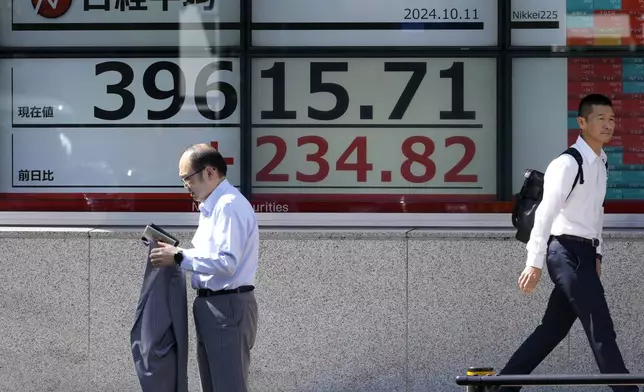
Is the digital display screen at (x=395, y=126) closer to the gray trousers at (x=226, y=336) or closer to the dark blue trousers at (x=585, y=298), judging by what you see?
the dark blue trousers at (x=585, y=298)

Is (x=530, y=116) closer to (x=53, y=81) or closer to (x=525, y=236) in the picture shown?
(x=525, y=236)

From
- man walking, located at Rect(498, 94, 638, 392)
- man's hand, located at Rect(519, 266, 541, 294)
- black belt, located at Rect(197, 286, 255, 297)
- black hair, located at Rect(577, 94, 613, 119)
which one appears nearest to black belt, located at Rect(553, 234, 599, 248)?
man walking, located at Rect(498, 94, 638, 392)

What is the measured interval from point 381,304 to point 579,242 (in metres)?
1.88

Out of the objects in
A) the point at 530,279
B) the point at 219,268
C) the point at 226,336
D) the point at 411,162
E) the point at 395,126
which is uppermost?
the point at 395,126

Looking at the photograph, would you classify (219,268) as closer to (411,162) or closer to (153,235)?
(153,235)

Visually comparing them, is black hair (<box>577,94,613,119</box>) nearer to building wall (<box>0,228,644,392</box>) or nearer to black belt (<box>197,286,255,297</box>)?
building wall (<box>0,228,644,392</box>)

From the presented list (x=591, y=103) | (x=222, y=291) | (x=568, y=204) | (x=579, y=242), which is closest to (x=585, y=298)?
(x=579, y=242)

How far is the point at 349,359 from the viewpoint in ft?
26.8

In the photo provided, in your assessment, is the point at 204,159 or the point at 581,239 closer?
the point at 204,159

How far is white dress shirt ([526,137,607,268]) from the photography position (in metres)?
6.58

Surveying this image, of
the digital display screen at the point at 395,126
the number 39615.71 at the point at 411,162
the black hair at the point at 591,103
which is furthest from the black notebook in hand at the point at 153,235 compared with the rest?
the number 39615.71 at the point at 411,162

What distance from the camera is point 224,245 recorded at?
220 inches

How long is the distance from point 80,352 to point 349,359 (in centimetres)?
190

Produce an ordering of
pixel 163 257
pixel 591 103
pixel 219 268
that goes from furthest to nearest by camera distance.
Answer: pixel 591 103 < pixel 163 257 < pixel 219 268
